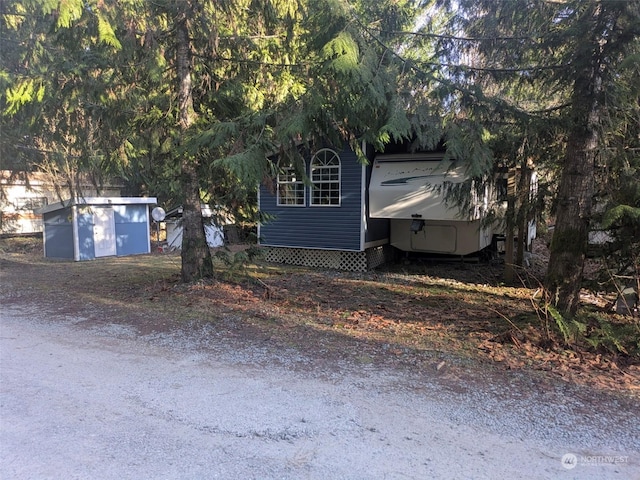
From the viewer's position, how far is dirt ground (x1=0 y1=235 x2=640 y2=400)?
4930 millimetres

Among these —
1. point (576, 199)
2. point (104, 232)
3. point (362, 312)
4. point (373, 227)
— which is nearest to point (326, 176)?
point (373, 227)

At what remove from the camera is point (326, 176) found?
1248 cm

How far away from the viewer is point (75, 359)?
4926 millimetres

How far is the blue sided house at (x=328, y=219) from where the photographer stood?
12125 millimetres

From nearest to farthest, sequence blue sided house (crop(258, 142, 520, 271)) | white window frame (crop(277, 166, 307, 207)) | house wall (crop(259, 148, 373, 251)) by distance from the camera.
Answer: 1. blue sided house (crop(258, 142, 520, 271))
2. house wall (crop(259, 148, 373, 251))
3. white window frame (crop(277, 166, 307, 207))

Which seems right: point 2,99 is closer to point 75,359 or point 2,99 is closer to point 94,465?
point 75,359

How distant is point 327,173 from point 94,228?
8.71 meters

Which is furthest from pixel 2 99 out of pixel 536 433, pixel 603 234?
pixel 603 234

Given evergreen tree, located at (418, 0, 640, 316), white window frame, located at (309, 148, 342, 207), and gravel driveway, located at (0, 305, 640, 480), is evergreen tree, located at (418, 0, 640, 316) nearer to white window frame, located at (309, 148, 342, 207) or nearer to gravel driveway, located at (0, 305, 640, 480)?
gravel driveway, located at (0, 305, 640, 480)

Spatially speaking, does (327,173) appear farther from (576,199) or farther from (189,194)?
(576,199)

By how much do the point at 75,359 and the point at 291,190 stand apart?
8749 millimetres

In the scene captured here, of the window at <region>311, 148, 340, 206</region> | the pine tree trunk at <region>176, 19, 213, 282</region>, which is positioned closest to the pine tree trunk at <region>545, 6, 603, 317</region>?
the pine tree trunk at <region>176, 19, 213, 282</region>

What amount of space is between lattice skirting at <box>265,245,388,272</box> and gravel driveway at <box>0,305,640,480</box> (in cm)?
778

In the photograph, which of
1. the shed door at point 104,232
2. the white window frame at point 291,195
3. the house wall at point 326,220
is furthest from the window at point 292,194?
the shed door at point 104,232
